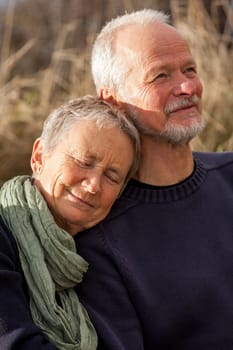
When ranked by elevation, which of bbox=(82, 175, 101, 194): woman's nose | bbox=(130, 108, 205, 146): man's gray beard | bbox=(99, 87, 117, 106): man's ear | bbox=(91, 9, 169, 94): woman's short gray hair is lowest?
bbox=(82, 175, 101, 194): woman's nose

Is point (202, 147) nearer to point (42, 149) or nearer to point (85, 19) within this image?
point (42, 149)

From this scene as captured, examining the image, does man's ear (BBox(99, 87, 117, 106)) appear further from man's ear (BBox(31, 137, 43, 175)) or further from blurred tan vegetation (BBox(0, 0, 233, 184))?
blurred tan vegetation (BBox(0, 0, 233, 184))

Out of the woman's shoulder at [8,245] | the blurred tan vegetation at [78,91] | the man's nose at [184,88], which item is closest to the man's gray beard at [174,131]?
the man's nose at [184,88]

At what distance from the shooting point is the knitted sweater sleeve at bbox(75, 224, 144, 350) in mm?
2832

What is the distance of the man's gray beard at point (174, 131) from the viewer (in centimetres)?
310

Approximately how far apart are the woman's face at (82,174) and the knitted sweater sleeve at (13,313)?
0.26 meters

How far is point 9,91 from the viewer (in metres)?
5.55

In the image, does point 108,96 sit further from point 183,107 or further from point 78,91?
point 78,91

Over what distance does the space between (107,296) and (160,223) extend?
352 mm

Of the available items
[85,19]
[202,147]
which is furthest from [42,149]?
[85,19]

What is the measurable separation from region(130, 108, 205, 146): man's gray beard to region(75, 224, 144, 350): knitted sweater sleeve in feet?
1.42

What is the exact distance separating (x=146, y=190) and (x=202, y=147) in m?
1.90

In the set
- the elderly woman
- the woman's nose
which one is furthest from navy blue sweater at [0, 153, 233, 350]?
the woman's nose

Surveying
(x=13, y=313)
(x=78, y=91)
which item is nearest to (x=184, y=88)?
(x=13, y=313)
